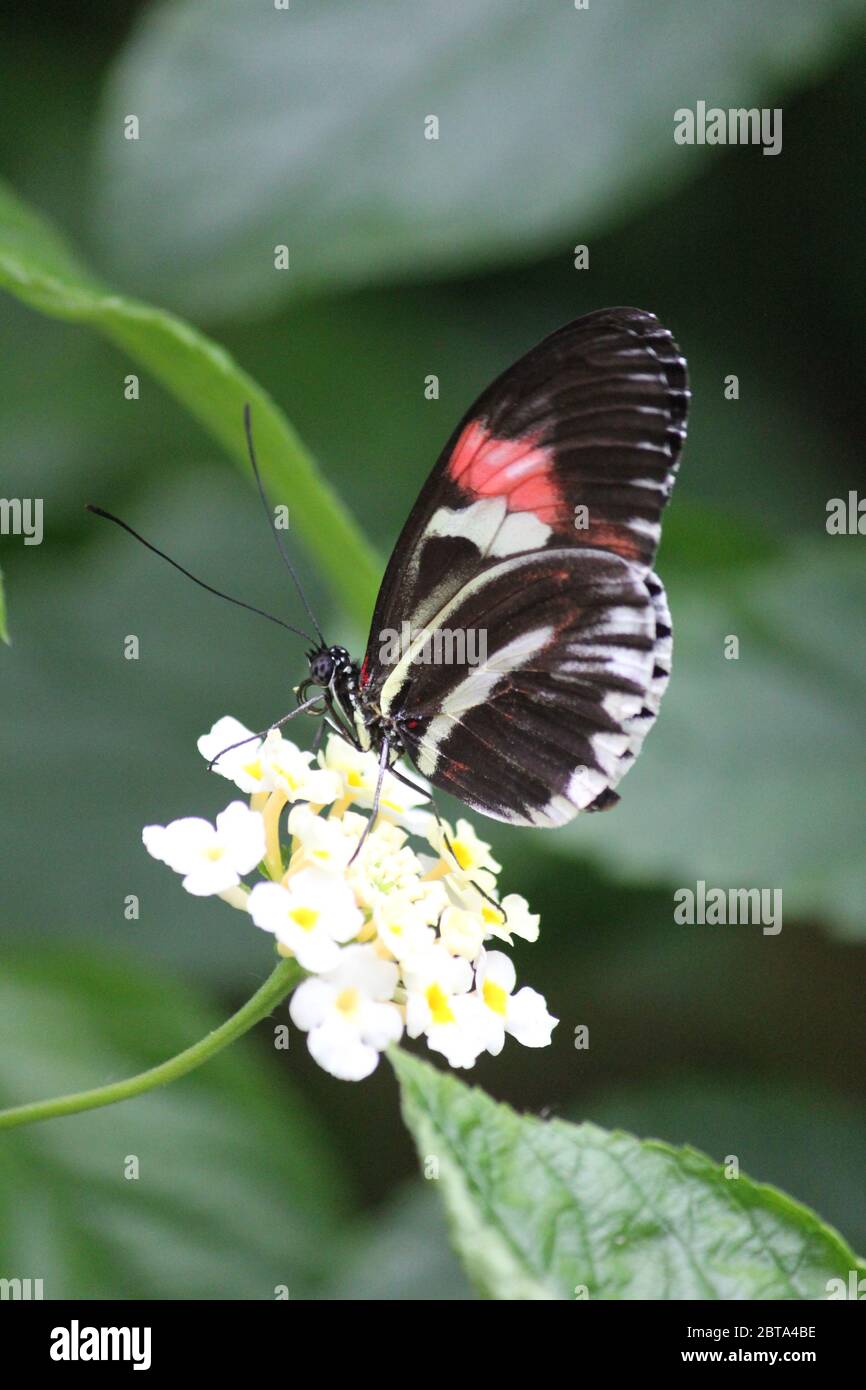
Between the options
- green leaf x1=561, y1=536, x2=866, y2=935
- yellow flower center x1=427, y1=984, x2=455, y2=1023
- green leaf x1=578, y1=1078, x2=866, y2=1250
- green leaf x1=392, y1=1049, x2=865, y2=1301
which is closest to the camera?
green leaf x1=392, y1=1049, x2=865, y2=1301

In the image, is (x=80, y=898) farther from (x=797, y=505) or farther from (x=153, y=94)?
(x=797, y=505)

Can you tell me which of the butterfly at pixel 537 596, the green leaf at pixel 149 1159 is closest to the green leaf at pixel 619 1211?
the butterfly at pixel 537 596

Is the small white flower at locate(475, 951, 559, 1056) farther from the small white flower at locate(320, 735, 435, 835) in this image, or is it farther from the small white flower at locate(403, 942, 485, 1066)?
the small white flower at locate(320, 735, 435, 835)

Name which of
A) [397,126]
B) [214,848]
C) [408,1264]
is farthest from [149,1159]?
[397,126]

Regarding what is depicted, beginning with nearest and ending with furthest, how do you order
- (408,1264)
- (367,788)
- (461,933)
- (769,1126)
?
(461,933)
(367,788)
(408,1264)
(769,1126)

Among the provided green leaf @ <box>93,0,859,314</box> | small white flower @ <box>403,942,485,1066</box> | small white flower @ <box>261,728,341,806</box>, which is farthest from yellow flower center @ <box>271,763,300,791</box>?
green leaf @ <box>93,0,859,314</box>

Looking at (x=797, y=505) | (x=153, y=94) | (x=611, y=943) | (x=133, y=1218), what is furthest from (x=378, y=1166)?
(x=153, y=94)

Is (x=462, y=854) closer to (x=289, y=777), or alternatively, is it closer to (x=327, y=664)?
(x=289, y=777)
